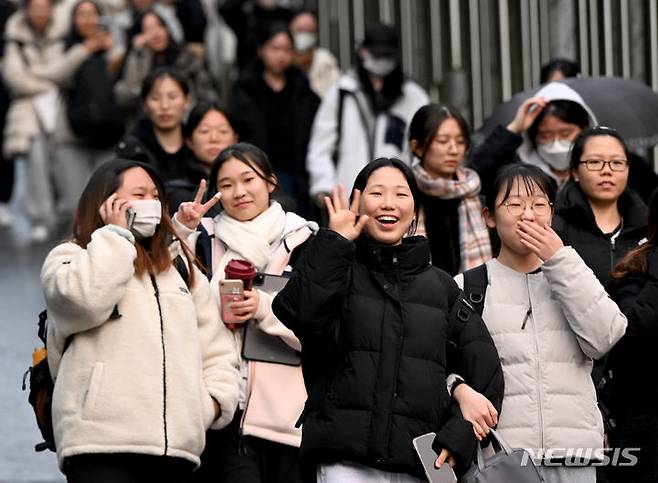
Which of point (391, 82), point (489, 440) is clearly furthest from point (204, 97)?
point (489, 440)

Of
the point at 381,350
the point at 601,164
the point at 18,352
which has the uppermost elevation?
the point at 601,164

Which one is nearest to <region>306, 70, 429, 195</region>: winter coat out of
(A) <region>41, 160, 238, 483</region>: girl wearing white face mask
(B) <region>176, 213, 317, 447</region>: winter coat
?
(B) <region>176, 213, 317, 447</region>: winter coat

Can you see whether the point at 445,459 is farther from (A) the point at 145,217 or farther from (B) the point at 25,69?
(B) the point at 25,69

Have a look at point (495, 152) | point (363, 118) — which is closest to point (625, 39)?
point (363, 118)

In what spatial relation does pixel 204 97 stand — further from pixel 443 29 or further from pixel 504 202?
pixel 504 202

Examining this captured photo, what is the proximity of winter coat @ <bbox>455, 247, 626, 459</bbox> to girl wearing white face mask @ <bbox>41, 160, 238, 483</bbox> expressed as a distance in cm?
121

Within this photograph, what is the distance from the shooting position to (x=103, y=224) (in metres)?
7.32

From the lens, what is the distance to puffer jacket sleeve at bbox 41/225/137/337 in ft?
22.6

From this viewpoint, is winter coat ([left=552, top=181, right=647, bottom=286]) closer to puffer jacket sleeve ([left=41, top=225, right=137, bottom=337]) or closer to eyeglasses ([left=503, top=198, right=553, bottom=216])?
eyeglasses ([left=503, top=198, right=553, bottom=216])

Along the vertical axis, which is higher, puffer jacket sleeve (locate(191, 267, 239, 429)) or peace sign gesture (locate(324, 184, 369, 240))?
peace sign gesture (locate(324, 184, 369, 240))

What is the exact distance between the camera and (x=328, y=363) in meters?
6.63

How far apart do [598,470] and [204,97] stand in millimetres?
6343

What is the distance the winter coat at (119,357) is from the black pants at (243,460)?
15.1 inches

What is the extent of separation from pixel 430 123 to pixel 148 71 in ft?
14.6
